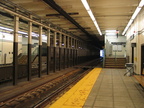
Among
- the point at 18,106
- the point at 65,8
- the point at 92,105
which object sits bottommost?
the point at 18,106

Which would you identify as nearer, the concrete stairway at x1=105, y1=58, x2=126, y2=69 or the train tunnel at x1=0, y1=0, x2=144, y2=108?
the train tunnel at x1=0, y1=0, x2=144, y2=108

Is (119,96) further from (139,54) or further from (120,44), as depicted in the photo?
(120,44)

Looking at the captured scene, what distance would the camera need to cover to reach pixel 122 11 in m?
10.2

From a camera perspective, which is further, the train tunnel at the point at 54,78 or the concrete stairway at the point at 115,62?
the concrete stairway at the point at 115,62

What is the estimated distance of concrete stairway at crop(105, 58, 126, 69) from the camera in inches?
621

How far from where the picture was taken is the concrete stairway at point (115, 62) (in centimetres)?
1578

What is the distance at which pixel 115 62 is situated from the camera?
1642 centimetres

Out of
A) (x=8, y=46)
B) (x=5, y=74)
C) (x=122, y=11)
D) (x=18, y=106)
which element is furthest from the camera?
(x=122, y=11)

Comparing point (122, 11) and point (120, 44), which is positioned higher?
point (122, 11)

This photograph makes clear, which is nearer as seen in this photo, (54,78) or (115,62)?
(54,78)

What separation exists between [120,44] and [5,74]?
46.8 ft

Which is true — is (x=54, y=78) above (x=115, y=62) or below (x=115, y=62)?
below

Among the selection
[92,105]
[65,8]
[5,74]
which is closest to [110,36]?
[65,8]

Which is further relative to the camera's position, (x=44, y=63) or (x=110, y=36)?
(x=110, y=36)
